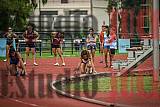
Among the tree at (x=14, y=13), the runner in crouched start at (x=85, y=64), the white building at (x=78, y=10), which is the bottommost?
the runner in crouched start at (x=85, y=64)

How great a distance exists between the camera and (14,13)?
37.5m

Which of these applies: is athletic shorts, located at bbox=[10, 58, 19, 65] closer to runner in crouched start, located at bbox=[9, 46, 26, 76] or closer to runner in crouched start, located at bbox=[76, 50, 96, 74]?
runner in crouched start, located at bbox=[9, 46, 26, 76]

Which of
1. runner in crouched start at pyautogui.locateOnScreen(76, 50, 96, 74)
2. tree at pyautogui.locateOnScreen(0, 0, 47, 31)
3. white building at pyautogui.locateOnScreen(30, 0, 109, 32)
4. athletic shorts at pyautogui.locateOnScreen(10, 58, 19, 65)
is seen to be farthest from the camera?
white building at pyautogui.locateOnScreen(30, 0, 109, 32)

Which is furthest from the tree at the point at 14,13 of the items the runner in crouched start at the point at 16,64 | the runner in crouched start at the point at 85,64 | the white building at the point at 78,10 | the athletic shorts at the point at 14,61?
the white building at the point at 78,10

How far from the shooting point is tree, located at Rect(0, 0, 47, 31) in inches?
1379

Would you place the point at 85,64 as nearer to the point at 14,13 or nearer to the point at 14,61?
the point at 14,61

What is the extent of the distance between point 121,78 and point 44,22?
41.3 metres

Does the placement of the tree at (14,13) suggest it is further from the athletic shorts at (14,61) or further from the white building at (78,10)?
the white building at (78,10)

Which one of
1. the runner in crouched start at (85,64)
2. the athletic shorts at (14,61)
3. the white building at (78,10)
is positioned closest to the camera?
the athletic shorts at (14,61)

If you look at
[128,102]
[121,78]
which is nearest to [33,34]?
[121,78]

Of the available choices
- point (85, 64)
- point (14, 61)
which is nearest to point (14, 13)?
point (14, 61)

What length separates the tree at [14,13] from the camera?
35031 millimetres

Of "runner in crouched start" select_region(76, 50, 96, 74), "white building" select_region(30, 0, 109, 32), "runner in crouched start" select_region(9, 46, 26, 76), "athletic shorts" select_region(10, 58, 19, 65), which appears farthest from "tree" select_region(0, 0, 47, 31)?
"white building" select_region(30, 0, 109, 32)

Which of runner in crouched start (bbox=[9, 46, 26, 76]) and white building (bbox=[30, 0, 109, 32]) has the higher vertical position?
white building (bbox=[30, 0, 109, 32])
